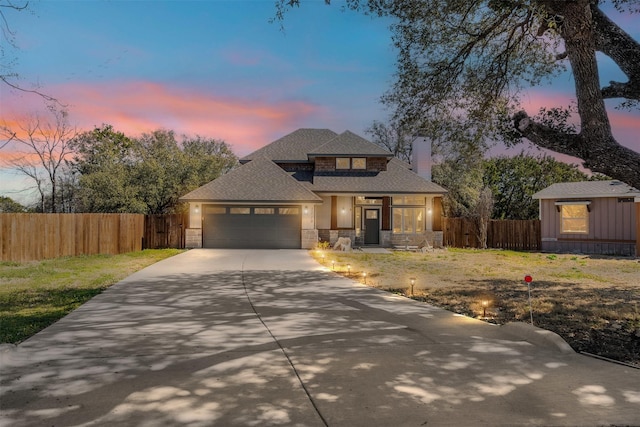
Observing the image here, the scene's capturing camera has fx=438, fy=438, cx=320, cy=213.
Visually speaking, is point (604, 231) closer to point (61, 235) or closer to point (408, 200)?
point (408, 200)

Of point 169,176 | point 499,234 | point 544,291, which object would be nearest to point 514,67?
point 544,291

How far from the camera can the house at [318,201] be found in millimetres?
24000

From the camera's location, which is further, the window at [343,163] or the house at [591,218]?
the window at [343,163]

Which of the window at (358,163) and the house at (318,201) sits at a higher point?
the window at (358,163)

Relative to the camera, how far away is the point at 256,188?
24.8m

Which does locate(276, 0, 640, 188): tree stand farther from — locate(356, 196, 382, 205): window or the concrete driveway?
locate(356, 196, 382, 205): window

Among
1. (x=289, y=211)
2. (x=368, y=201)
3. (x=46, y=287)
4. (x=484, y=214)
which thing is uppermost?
(x=368, y=201)

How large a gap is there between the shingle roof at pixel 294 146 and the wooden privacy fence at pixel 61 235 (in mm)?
9970

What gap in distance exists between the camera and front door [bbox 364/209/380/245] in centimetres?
2619

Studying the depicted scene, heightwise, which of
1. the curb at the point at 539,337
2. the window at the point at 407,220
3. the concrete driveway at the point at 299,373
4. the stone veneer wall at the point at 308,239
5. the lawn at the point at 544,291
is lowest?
the lawn at the point at 544,291

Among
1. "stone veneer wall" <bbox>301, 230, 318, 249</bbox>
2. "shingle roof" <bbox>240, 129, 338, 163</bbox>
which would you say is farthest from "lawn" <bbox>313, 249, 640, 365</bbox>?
"shingle roof" <bbox>240, 129, 338, 163</bbox>

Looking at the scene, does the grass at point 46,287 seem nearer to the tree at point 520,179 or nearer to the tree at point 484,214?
the tree at point 484,214

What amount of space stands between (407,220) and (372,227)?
211 cm

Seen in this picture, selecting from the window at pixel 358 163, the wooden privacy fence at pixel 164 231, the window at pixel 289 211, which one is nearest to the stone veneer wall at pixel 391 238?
the window at pixel 289 211
